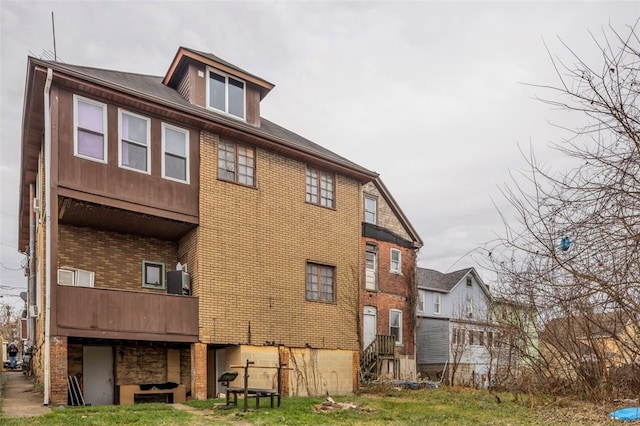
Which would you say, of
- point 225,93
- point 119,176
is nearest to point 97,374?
point 119,176

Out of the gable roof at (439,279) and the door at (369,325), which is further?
the gable roof at (439,279)

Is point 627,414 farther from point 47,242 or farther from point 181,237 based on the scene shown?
point 47,242

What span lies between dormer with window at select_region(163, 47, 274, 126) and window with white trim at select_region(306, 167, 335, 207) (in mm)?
2593

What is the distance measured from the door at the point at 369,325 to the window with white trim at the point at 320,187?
290 inches

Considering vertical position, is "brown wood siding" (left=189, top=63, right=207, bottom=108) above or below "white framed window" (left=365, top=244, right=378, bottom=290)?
above

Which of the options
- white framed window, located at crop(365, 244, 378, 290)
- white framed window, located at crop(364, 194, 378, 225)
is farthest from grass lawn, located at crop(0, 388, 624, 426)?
white framed window, located at crop(364, 194, 378, 225)

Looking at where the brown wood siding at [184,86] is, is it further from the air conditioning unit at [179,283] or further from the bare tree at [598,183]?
the bare tree at [598,183]

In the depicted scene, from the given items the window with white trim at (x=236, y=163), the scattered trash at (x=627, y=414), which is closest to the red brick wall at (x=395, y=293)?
the window with white trim at (x=236, y=163)

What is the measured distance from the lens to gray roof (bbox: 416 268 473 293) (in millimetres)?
34353

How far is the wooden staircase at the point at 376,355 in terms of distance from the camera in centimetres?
2207

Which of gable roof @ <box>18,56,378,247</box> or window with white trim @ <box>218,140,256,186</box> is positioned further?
window with white trim @ <box>218,140,256,186</box>

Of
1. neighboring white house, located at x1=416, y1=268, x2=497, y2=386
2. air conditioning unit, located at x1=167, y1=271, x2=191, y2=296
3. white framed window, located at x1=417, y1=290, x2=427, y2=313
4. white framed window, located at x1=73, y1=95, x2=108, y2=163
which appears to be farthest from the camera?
white framed window, located at x1=417, y1=290, x2=427, y2=313

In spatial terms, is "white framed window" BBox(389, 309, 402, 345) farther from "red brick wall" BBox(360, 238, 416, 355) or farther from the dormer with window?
the dormer with window

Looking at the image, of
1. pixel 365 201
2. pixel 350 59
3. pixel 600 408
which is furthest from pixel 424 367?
pixel 350 59
